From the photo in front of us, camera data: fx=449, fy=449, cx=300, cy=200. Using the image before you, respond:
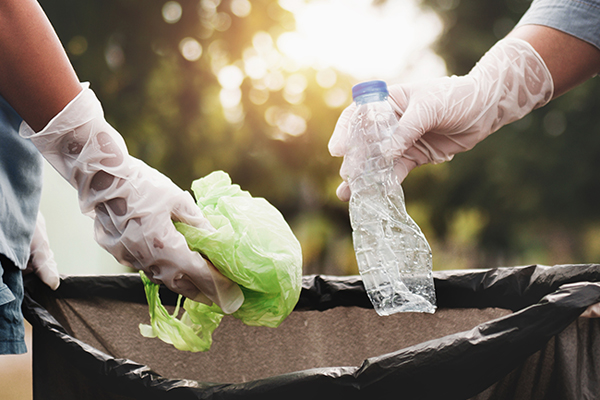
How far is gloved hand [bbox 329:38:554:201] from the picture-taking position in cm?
130

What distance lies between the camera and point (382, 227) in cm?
139

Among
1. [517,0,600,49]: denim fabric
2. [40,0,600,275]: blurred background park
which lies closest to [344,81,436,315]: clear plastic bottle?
[517,0,600,49]: denim fabric

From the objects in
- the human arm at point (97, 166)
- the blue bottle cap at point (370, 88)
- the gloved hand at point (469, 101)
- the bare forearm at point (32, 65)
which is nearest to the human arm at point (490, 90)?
the gloved hand at point (469, 101)

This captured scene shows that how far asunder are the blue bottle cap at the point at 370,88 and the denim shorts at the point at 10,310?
2.94 feet

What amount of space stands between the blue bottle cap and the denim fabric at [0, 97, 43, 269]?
2.54ft

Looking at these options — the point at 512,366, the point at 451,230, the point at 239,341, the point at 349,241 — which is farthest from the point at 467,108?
the point at 451,230

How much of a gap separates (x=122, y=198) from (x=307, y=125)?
676 centimetres

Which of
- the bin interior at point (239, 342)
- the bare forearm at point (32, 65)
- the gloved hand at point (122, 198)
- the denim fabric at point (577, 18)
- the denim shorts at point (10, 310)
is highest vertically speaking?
the denim fabric at point (577, 18)

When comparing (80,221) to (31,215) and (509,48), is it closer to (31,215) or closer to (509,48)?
(31,215)

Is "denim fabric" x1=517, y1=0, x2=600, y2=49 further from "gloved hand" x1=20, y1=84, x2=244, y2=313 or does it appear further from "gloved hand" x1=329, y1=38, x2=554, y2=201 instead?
"gloved hand" x1=20, y1=84, x2=244, y2=313

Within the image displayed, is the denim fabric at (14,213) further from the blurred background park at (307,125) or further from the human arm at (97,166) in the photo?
the blurred background park at (307,125)

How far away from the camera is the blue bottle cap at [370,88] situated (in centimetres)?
111

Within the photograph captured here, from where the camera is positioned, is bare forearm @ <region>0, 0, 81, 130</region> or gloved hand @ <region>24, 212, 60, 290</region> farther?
gloved hand @ <region>24, 212, 60, 290</region>

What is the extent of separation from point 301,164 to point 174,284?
650 cm
